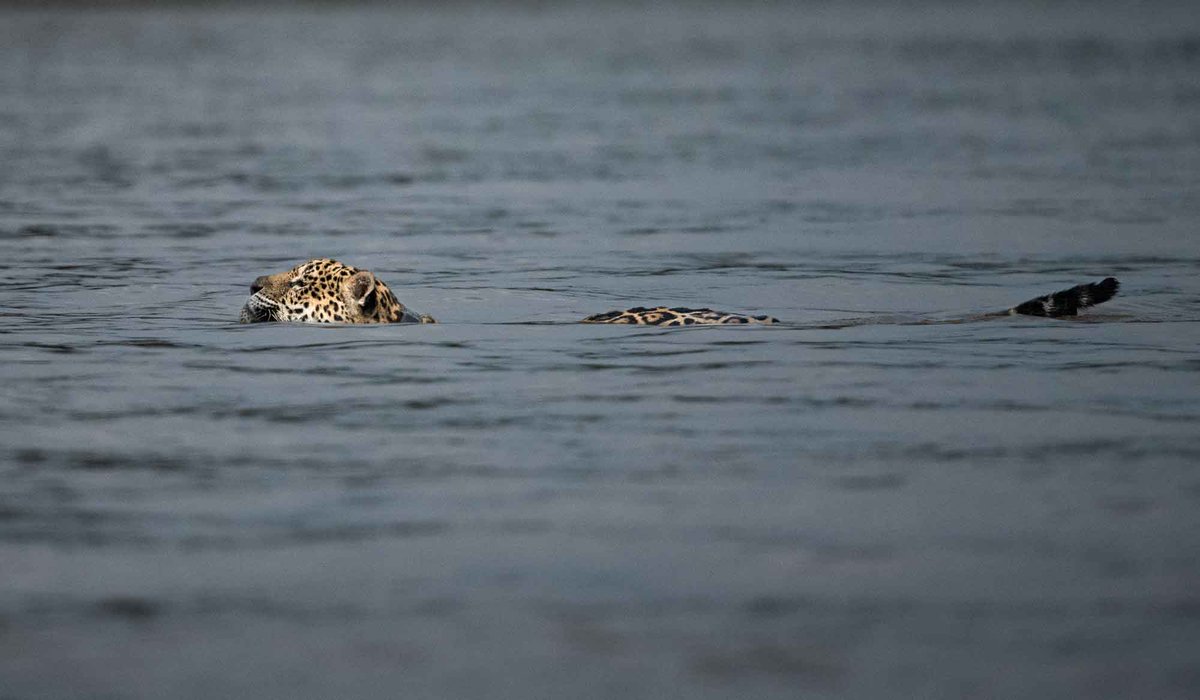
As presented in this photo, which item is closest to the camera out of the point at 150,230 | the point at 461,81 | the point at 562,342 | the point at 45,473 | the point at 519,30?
the point at 45,473

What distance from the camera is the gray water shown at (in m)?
6.44

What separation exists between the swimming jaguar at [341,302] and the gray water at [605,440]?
17cm

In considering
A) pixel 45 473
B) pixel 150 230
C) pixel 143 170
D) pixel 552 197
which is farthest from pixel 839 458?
pixel 143 170

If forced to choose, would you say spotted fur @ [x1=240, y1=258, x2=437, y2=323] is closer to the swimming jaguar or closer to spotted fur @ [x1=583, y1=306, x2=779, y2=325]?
the swimming jaguar

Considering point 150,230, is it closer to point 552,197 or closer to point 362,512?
point 552,197

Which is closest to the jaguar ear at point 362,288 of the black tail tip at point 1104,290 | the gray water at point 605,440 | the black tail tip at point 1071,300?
the gray water at point 605,440

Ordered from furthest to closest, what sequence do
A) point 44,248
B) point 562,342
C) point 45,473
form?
point 44,248, point 562,342, point 45,473

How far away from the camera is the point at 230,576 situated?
23.7ft

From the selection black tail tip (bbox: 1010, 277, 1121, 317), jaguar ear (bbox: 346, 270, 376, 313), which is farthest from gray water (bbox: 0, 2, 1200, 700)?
jaguar ear (bbox: 346, 270, 376, 313)

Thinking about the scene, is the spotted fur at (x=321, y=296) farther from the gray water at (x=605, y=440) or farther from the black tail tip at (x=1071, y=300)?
the black tail tip at (x=1071, y=300)

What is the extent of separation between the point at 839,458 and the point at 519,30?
105491mm

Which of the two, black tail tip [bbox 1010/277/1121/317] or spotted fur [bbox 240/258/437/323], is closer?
black tail tip [bbox 1010/277/1121/317]

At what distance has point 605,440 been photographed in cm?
970

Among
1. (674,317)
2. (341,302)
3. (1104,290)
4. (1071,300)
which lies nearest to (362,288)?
(341,302)
